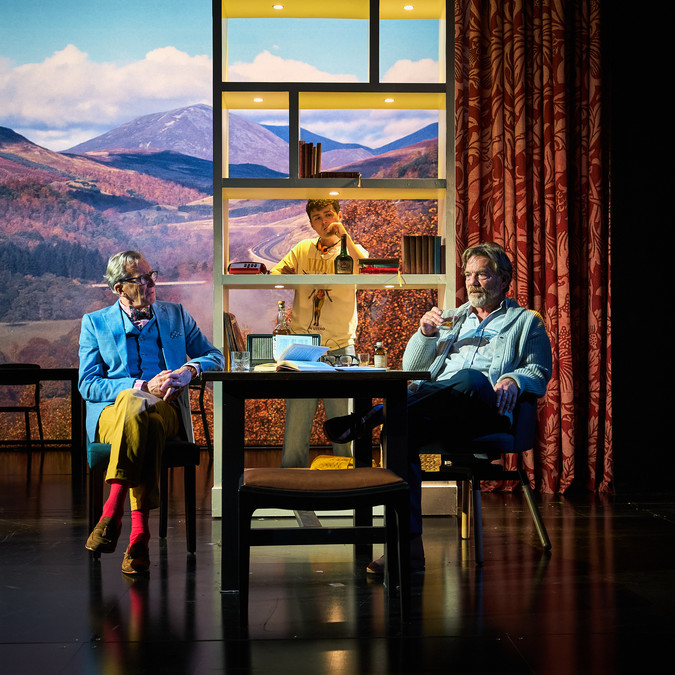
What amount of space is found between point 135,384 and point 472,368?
1.30 metres

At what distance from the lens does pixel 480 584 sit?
2.66m

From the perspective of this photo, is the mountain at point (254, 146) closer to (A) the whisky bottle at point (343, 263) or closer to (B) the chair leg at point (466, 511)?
(A) the whisky bottle at point (343, 263)

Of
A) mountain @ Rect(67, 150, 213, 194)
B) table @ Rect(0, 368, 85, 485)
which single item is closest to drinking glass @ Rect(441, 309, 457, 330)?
table @ Rect(0, 368, 85, 485)

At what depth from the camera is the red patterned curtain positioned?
450 cm

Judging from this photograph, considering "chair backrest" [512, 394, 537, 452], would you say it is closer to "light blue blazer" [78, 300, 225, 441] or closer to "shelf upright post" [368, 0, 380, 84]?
"light blue blazer" [78, 300, 225, 441]

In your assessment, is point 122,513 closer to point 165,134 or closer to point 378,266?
point 378,266

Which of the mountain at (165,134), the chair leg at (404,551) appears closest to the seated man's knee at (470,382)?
the chair leg at (404,551)

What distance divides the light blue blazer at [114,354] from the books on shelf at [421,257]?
47.5 inches

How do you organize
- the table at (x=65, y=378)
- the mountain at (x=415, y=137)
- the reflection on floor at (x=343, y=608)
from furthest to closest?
1. the mountain at (x=415, y=137)
2. the table at (x=65, y=378)
3. the reflection on floor at (x=343, y=608)

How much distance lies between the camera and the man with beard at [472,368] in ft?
9.54

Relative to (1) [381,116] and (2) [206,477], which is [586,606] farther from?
(1) [381,116]

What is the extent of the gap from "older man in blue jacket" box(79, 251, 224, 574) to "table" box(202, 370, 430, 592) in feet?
1.45

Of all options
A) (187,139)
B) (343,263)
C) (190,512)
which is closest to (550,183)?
(343,263)

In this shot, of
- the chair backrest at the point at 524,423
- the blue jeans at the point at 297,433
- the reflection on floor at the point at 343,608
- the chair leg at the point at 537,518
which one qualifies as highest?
the chair backrest at the point at 524,423
